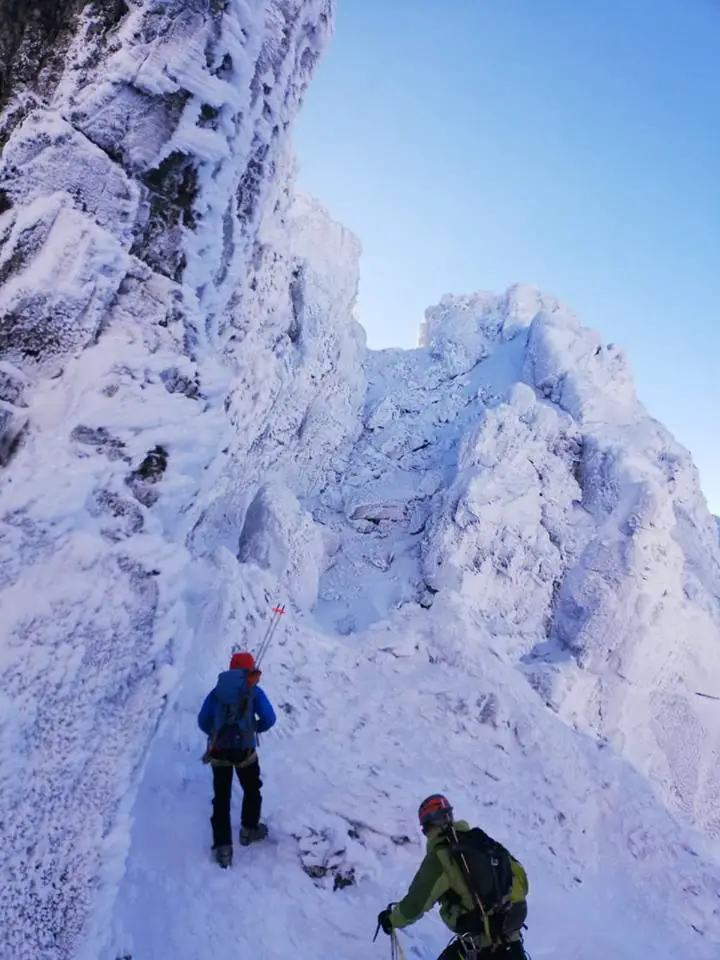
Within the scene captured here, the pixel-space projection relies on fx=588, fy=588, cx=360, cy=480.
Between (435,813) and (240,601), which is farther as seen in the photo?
(240,601)

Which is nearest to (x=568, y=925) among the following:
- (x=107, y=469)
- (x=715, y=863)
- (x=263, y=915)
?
(x=263, y=915)

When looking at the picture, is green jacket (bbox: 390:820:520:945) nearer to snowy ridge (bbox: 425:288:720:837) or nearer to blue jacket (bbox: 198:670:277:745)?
blue jacket (bbox: 198:670:277:745)

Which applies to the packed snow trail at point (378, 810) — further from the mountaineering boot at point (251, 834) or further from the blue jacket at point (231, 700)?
the blue jacket at point (231, 700)

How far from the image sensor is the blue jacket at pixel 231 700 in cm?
557

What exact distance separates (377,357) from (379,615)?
1554 cm

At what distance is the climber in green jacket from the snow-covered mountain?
1.97 metres

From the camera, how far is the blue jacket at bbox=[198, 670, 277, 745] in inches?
219

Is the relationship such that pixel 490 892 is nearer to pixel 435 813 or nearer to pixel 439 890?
pixel 439 890

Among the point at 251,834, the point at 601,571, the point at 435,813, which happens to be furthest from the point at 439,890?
the point at 601,571

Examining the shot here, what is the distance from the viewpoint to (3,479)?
12.4 feet

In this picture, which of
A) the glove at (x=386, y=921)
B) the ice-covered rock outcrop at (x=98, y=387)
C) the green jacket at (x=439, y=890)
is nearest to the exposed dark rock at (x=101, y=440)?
the ice-covered rock outcrop at (x=98, y=387)

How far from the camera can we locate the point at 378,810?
7598 mm

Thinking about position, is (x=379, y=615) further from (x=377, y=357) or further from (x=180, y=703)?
(x=377, y=357)

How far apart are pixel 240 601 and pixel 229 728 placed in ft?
20.4
